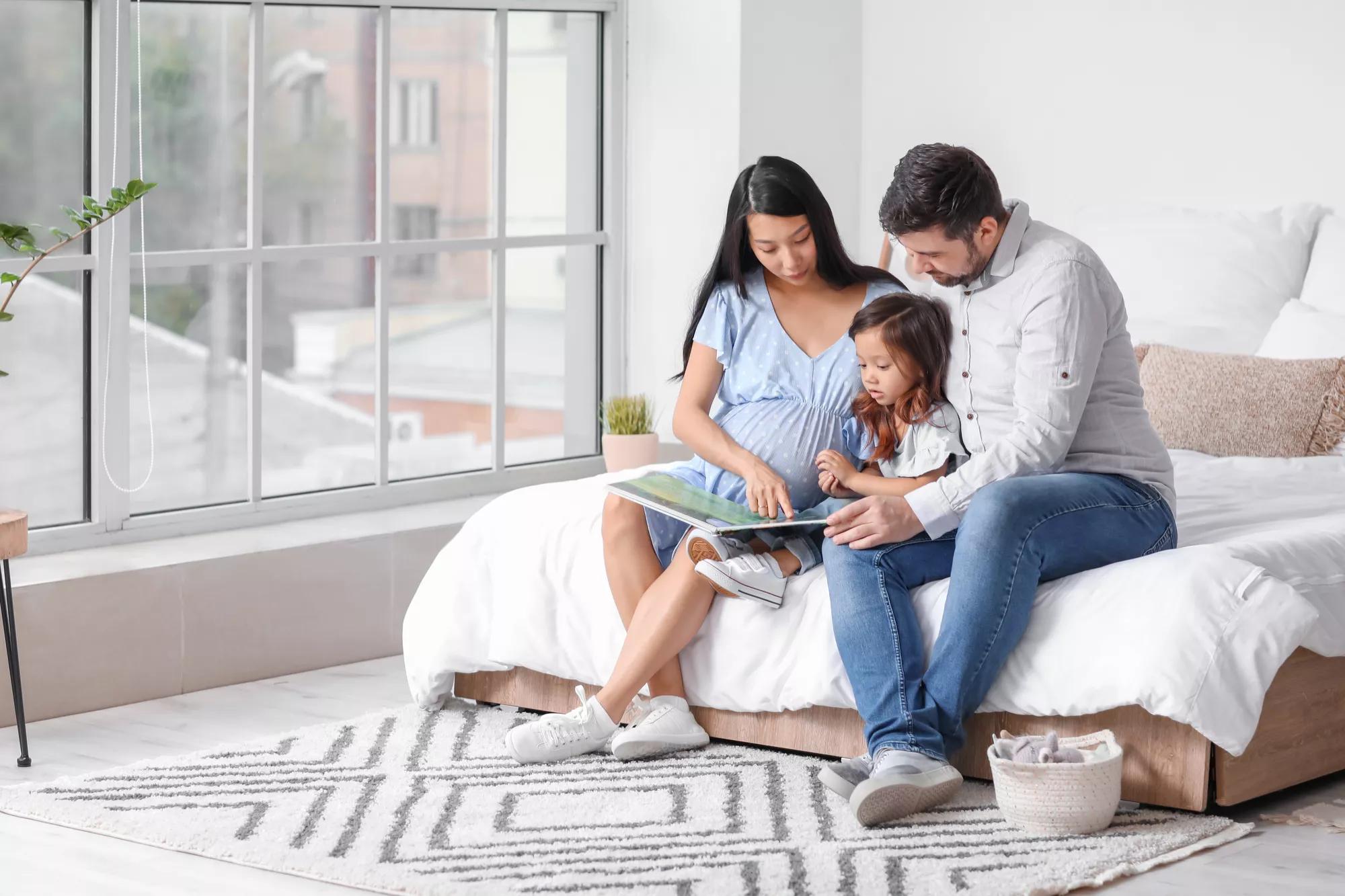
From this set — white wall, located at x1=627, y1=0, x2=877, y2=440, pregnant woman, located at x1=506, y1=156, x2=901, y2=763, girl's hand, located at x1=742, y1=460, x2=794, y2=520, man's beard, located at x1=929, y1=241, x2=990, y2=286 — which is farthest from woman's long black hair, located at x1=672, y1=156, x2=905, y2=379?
white wall, located at x1=627, y1=0, x2=877, y2=440

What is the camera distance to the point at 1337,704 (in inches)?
111

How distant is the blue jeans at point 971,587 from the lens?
8.61 ft

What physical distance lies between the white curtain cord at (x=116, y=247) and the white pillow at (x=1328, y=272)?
264cm

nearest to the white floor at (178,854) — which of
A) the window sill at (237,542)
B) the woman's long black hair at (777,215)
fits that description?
the window sill at (237,542)

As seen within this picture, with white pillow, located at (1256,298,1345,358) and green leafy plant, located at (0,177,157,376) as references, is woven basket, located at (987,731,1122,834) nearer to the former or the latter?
white pillow, located at (1256,298,1345,358)

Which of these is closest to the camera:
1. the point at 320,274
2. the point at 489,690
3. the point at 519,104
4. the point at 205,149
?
the point at 489,690

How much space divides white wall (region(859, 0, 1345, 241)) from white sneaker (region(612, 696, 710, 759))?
7.23 feet

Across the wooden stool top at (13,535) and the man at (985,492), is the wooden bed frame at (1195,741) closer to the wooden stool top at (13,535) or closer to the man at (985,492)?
the man at (985,492)

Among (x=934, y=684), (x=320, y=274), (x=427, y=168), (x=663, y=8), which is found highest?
(x=663, y=8)

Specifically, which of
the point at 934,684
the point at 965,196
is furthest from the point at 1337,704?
the point at 965,196

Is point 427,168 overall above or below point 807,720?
above

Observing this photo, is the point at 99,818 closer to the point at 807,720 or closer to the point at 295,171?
the point at 807,720

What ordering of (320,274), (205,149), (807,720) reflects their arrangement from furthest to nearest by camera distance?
1. (320,274)
2. (205,149)
3. (807,720)

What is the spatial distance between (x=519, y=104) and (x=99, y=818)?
2.55 meters
